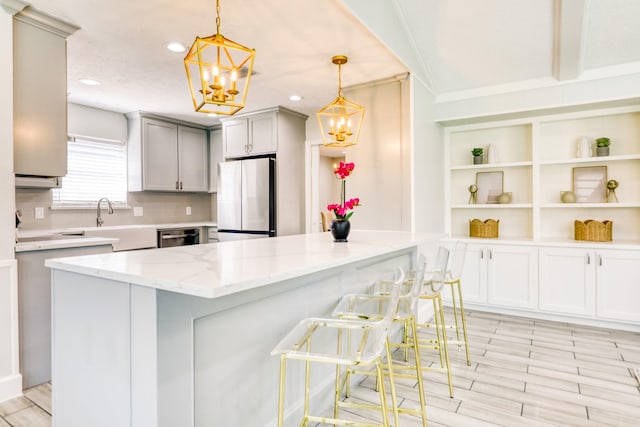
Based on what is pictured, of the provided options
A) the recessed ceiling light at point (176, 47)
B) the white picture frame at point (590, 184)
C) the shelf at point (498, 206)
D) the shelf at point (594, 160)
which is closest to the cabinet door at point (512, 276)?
the shelf at point (498, 206)

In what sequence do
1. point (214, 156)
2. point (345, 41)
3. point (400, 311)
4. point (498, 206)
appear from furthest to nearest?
point (214, 156)
point (498, 206)
point (345, 41)
point (400, 311)

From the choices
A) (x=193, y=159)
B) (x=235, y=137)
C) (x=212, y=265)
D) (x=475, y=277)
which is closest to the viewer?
(x=212, y=265)

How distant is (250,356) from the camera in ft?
5.46

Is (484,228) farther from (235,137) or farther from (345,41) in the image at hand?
(235,137)

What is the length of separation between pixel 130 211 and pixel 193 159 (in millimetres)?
1146

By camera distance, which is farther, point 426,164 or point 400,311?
point 426,164

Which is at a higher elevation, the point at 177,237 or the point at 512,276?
the point at 177,237

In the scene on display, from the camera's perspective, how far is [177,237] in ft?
16.4

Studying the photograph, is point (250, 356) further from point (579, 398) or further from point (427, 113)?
point (427, 113)

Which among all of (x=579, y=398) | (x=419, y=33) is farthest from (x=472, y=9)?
(x=579, y=398)

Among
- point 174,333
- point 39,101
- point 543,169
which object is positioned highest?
point 39,101

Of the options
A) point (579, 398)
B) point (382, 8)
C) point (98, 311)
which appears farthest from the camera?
point (382, 8)

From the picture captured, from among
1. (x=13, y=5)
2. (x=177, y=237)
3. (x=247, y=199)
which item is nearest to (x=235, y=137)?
(x=247, y=199)

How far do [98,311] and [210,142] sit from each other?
15.4 feet
